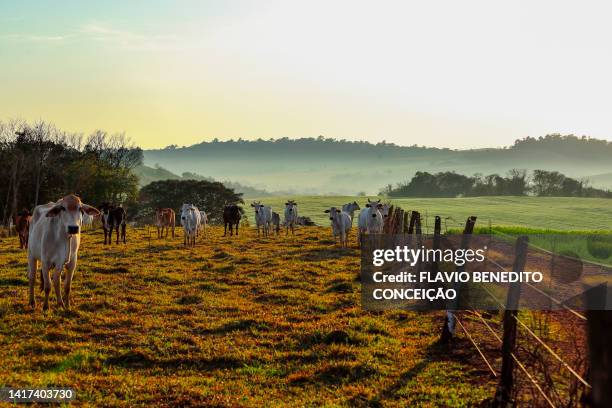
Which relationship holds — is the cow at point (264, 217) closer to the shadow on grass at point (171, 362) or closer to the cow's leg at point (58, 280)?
the cow's leg at point (58, 280)

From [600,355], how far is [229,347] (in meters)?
9.19

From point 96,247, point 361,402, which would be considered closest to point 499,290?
point 361,402

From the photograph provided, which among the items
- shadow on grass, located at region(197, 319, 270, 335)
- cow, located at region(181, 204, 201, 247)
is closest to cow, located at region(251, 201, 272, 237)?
cow, located at region(181, 204, 201, 247)

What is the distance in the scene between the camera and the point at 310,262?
24578 millimetres

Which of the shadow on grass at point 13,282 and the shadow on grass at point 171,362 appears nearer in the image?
the shadow on grass at point 171,362

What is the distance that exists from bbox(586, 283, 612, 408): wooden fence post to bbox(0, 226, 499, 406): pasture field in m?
5.75

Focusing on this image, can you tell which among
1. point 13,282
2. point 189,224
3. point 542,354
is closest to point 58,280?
point 13,282

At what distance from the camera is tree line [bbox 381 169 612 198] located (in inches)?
4688

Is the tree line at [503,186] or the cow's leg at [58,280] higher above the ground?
the tree line at [503,186]

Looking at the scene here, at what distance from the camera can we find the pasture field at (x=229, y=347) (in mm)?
8336

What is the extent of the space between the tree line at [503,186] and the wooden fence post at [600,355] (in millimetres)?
128296

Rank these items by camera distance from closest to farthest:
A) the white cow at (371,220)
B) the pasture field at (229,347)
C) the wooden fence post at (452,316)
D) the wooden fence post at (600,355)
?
the wooden fence post at (600,355), the pasture field at (229,347), the wooden fence post at (452,316), the white cow at (371,220)

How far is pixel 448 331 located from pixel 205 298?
7882mm

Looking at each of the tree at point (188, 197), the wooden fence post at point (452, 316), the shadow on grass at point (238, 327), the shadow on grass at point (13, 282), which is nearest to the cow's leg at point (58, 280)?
the shadow on grass at point (238, 327)
